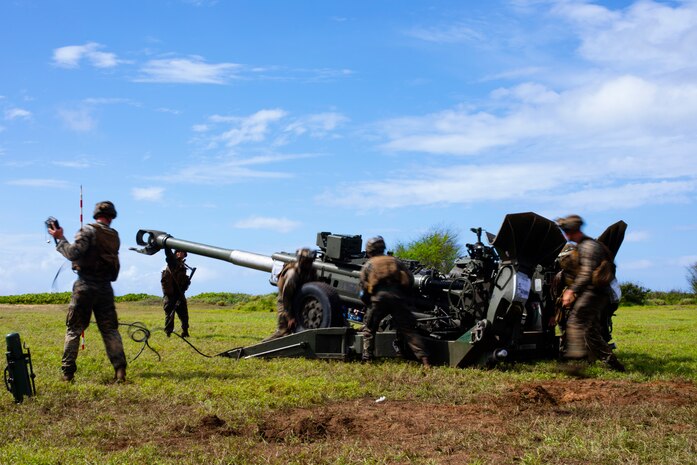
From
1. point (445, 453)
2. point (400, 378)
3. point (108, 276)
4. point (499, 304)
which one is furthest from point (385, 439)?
point (108, 276)

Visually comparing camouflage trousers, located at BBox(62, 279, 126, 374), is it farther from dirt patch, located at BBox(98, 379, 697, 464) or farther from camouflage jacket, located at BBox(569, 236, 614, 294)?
camouflage jacket, located at BBox(569, 236, 614, 294)

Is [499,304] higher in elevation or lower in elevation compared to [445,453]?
higher

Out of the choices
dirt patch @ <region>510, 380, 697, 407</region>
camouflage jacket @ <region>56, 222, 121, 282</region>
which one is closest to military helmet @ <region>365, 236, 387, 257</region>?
dirt patch @ <region>510, 380, 697, 407</region>

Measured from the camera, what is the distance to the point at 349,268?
12930 millimetres

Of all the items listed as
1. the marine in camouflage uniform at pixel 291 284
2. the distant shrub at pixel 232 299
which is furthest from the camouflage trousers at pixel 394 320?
the distant shrub at pixel 232 299

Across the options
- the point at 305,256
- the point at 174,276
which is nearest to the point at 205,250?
the point at 174,276

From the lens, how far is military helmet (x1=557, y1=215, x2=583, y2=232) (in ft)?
33.3

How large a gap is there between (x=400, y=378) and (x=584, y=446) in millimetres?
3976

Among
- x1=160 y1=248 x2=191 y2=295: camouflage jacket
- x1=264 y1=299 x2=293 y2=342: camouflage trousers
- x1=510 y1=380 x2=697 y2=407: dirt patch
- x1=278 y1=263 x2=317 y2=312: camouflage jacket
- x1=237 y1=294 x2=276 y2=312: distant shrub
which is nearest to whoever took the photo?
x1=510 y1=380 x2=697 y2=407: dirt patch

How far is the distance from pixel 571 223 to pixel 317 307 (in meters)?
4.17

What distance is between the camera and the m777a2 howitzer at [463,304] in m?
10.3

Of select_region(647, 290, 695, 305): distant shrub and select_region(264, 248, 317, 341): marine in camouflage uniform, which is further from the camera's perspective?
select_region(647, 290, 695, 305): distant shrub

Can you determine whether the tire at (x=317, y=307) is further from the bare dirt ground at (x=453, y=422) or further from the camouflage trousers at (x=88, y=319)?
the bare dirt ground at (x=453, y=422)

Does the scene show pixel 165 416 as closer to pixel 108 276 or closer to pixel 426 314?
pixel 108 276
